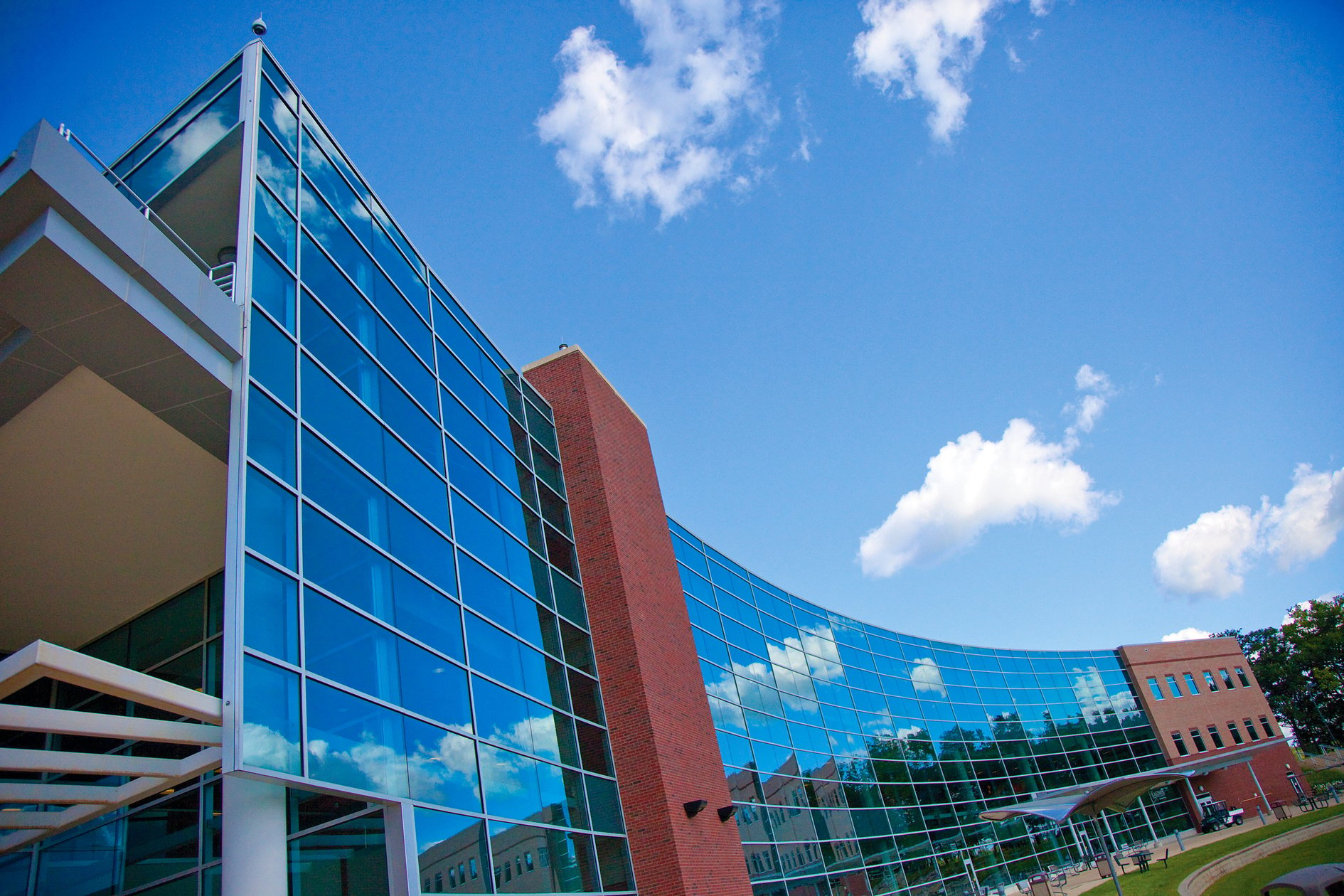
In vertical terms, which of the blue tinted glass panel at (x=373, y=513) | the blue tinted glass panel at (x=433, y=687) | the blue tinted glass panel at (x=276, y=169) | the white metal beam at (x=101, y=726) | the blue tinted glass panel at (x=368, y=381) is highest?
the blue tinted glass panel at (x=276, y=169)

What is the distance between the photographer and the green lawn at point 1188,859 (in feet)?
82.0

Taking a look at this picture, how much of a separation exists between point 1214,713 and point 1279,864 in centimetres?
2955

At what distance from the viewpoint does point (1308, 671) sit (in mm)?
75438

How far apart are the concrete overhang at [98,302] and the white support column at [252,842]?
167 inches

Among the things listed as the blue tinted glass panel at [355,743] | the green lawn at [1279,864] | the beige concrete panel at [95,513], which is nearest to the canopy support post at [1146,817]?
the green lawn at [1279,864]

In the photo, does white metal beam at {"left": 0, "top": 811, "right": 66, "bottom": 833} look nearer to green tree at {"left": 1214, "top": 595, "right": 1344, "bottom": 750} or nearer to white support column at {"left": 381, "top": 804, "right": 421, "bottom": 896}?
white support column at {"left": 381, "top": 804, "right": 421, "bottom": 896}

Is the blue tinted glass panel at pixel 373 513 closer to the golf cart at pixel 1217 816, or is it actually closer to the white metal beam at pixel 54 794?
the white metal beam at pixel 54 794

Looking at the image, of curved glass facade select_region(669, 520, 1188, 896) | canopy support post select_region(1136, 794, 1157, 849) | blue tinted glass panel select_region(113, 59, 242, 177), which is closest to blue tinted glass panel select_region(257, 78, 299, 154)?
blue tinted glass panel select_region(113, 59, 242, 177)

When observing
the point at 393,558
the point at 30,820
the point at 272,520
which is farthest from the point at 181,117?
the point at 30,820

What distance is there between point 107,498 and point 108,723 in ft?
15.9

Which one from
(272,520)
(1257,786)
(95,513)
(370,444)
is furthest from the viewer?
(1257,786)

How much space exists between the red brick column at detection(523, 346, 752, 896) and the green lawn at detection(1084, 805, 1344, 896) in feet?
49.2

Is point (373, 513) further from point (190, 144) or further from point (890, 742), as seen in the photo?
point (890, 742)

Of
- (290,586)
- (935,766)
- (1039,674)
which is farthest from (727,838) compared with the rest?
(1039,674)
